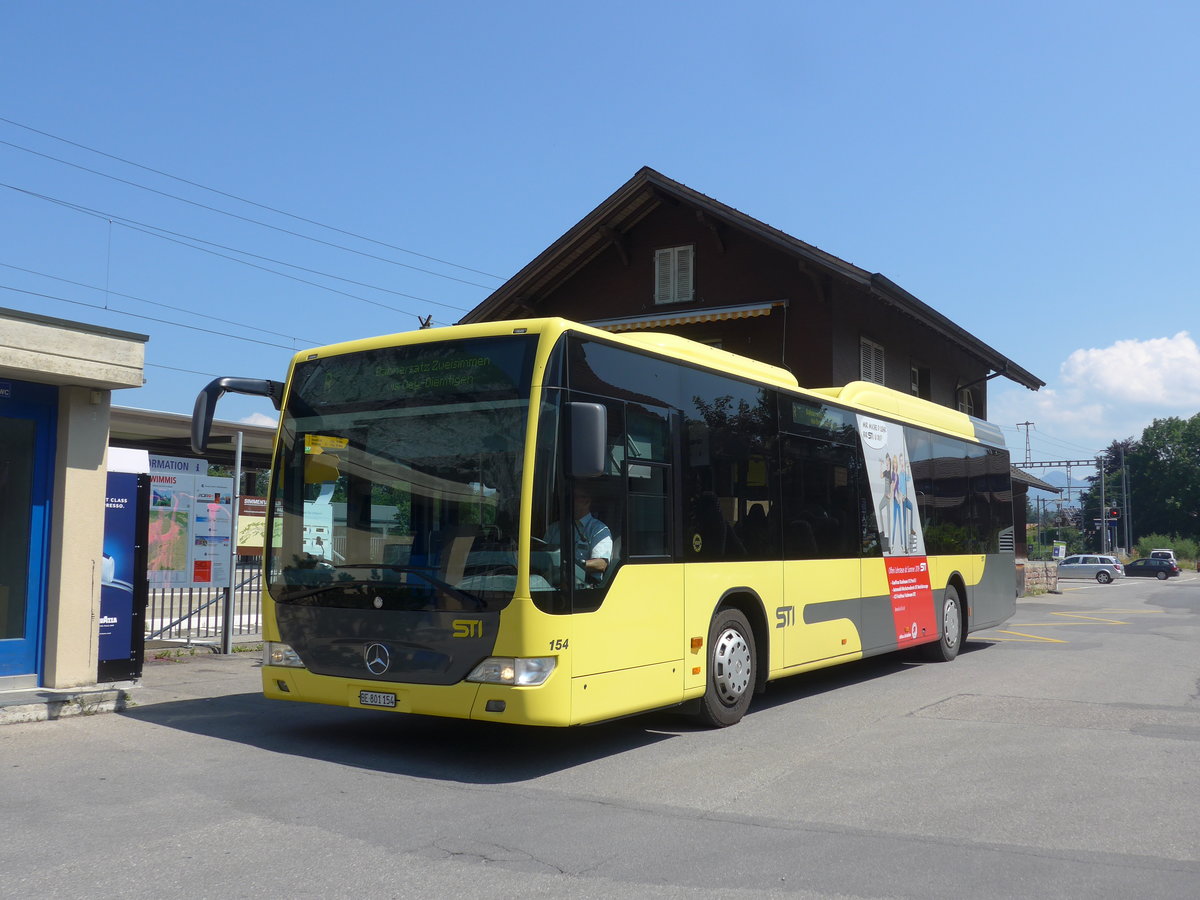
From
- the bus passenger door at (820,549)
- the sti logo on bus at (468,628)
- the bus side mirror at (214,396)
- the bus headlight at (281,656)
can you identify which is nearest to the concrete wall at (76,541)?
the bus side mirror at (214,396)

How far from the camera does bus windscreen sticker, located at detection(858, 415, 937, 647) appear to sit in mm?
12445

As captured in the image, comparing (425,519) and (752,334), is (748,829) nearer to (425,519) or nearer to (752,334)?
(425,519)

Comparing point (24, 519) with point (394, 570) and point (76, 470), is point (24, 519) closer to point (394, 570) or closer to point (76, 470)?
point (76, 470)

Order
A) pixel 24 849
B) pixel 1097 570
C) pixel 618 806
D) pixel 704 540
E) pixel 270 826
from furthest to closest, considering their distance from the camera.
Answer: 1. pixel 1097 570
2. pixel 704 540
3. pixel 618 806
4. pixel 270 826
5. pixel 24 849

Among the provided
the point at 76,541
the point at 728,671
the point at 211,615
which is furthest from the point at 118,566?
the point at 211,615

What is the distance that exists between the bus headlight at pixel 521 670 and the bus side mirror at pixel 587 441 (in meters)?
1.24

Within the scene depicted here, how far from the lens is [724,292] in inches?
898

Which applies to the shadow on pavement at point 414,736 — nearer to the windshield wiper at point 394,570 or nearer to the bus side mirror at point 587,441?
A: the windshield wiper at point 394,570

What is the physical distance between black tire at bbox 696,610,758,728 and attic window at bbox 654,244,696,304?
1467 centimetres

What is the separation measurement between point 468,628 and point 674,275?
17.2 m

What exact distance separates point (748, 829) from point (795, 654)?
4489 millimetres

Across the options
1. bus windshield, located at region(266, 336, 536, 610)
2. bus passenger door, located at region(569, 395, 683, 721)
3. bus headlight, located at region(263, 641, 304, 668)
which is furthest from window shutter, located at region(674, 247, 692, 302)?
bus headlight, located at region(263, 641, 304, 668)

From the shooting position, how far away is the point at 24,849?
5.32m

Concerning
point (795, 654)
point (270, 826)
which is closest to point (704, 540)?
point (795, 654)
